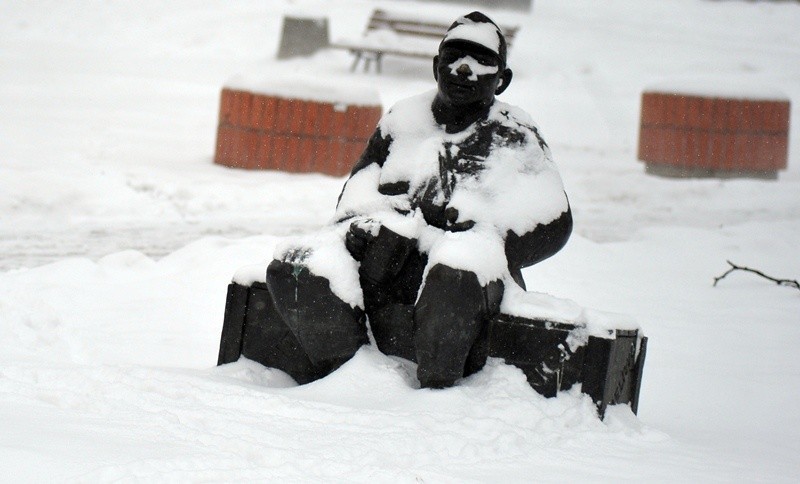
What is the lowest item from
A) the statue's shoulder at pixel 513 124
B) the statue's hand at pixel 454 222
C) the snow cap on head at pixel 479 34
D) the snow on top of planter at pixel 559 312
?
the snow on top of planter at pixel 559 312

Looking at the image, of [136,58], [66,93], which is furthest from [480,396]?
[136,58]

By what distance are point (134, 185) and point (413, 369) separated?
590 cm

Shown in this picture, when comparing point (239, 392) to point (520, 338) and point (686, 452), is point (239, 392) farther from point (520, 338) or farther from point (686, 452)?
point (686, 452)

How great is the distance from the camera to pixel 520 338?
3.81m

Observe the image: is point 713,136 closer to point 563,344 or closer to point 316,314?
point 563,344

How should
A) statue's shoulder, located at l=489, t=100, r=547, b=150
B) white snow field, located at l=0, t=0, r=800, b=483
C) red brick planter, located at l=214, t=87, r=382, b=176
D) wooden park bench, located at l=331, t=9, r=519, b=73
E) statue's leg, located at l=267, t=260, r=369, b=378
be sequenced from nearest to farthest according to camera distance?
white snow field, located at l=0, t=0, r=800, b=483 < statue's leg, located at l=267, t=260, r=369, b=378 < statue's shoulder, located at l=489, t=100, r=547, b=150 < red brick planter, located at l=214, t=87, r=382, b=176 < wooden park bench, located at l=331, t=9, r=519, b=73

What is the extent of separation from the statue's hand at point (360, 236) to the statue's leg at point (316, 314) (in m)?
0.17

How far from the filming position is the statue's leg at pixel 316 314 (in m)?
3.82

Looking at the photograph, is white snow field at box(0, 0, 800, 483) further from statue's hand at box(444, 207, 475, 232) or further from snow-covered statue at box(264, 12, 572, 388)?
statue's hand at box(444, 207, 475, 232)

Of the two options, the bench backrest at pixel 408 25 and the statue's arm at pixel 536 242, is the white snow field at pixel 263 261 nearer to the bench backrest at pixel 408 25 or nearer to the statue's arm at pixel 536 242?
the statue's arm at pixel 536 242

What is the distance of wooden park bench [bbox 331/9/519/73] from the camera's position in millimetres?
16938

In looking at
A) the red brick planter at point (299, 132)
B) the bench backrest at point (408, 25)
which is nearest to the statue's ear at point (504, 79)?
the red brick planter at point (299, 132)

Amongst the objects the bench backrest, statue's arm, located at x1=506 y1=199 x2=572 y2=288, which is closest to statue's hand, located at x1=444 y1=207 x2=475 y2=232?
statue's arm, located at x1=506 y1=199 x2=572 y2=288

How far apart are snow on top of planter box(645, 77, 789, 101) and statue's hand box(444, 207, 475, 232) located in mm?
9799
